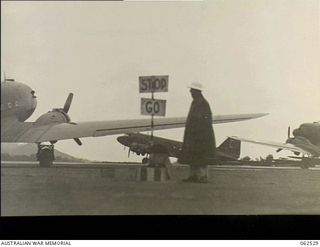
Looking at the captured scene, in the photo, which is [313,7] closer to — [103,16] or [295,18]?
[295,18]

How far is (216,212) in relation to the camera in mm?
1446

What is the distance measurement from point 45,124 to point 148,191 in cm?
31

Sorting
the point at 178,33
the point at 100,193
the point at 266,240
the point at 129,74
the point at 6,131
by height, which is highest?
the point at 178,33

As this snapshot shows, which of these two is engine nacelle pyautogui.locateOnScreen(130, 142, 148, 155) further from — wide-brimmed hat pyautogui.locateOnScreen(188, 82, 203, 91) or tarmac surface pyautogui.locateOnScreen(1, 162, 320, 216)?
wide-brimmed hat pyautogui.locateOnScreen(188, 82, 203, 91)

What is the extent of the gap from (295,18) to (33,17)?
0.68 metres

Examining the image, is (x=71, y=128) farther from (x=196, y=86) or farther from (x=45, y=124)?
(x=196, y=86)

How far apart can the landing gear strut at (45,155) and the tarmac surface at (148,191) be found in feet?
0.05

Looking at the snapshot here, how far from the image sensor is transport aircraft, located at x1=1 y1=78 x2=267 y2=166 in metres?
1.38

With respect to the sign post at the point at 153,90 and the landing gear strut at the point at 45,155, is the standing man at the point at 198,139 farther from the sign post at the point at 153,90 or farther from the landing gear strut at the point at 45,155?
the landing gear strut at the point at 45,155

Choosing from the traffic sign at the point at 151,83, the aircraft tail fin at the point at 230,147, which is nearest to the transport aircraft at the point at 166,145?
the aircraft tail fin at the point at 230,147

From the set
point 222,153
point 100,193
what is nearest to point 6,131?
point 100,193

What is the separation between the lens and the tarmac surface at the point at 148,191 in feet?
4.57

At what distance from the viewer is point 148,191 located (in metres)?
1.43

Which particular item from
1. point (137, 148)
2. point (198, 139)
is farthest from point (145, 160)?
point (198, 139)
